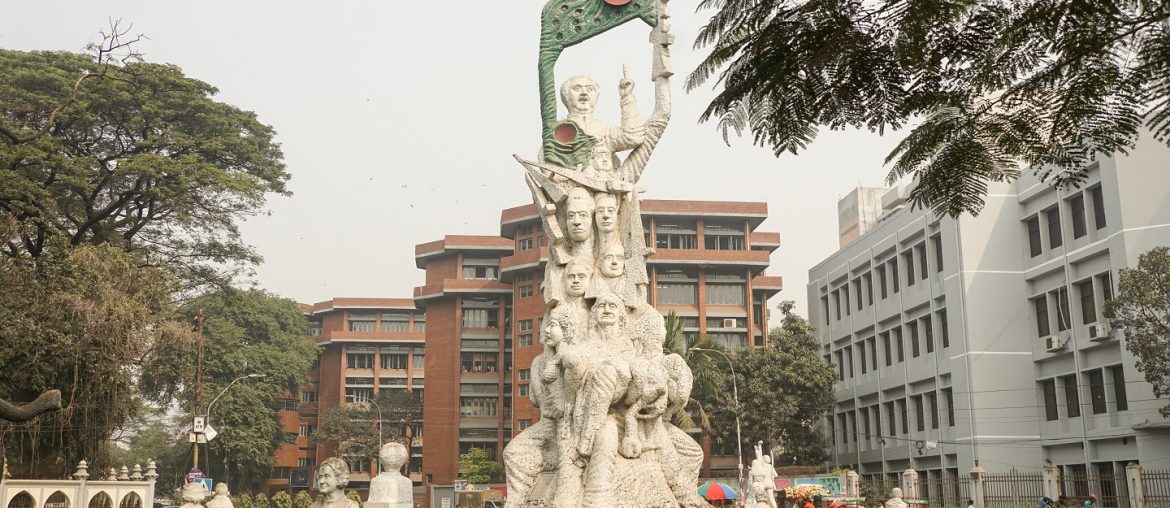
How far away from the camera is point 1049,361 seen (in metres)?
30.6

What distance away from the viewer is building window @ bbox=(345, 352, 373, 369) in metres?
69.1

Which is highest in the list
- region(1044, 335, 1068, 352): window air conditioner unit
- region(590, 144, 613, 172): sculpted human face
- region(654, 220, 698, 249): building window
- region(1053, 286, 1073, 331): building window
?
region(654, 220, 698, 249): building window

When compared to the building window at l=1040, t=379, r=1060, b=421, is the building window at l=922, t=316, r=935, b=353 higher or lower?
higher

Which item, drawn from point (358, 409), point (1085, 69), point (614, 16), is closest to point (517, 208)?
point (358, 409)

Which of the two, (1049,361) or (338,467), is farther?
(1049,361)

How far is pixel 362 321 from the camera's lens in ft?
231

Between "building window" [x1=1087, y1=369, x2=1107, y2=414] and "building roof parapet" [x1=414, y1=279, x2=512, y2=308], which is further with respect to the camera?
"building roof parapet" [x1=414, y1=279, x2=512, y2=308]

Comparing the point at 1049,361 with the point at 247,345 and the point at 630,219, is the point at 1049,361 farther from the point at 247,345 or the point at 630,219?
the point at 247,345

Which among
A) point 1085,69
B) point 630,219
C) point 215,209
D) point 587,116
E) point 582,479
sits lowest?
point 582,479

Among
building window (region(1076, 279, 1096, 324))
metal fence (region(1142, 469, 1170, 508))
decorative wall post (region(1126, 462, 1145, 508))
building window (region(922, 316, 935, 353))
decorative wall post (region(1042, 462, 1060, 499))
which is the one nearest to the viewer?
metal fence (region(1142, 469, 1170, 508))

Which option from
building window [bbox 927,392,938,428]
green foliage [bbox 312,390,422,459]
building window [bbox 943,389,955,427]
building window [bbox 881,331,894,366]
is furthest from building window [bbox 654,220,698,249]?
building window [bbox 943,389,955,427]

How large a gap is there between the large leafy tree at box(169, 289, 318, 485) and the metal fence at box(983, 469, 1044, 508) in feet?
71.4

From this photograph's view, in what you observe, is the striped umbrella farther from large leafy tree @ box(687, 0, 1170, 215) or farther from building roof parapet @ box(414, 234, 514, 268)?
building roof parapet @ box(414, 234, 514, 268)

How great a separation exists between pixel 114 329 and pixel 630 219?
1449cm
